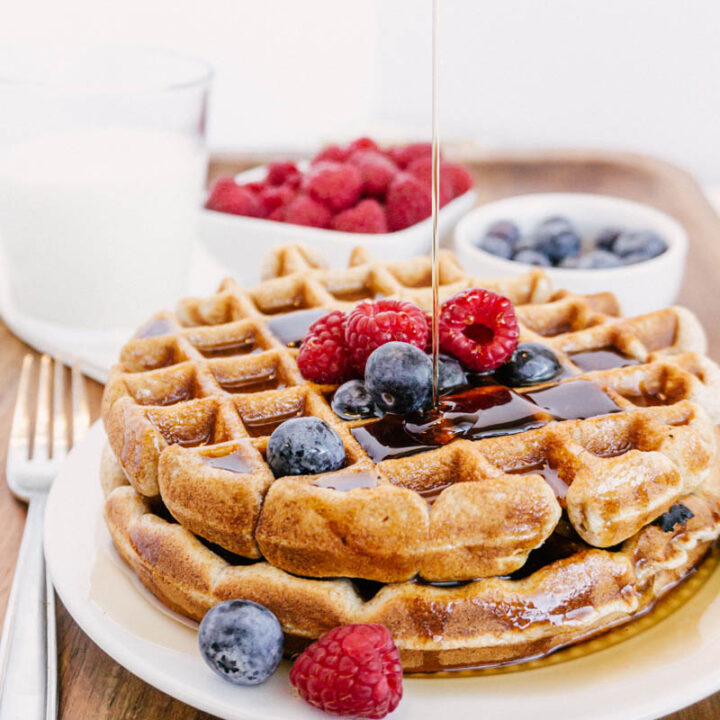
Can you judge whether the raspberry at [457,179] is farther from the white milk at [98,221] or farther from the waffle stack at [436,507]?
the waffle stack at [436,507]

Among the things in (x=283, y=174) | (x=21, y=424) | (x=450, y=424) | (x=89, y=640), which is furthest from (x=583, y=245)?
(x=89, y=640)

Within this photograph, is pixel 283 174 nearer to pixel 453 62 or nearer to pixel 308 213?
pixel 308 213

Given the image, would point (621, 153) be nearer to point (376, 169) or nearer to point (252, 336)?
point (376, 169)

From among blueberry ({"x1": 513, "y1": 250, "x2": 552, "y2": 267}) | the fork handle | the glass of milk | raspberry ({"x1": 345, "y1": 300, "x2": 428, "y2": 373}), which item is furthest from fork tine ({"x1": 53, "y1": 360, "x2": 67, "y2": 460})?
blueberry ({"x1": 513, "y1": 250, "x2": 552, "y2": 267})

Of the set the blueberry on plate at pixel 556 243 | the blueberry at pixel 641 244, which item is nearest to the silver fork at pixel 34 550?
the blueberry on plate at pixel 556 243

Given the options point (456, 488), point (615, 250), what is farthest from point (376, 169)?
point (456, 488)
